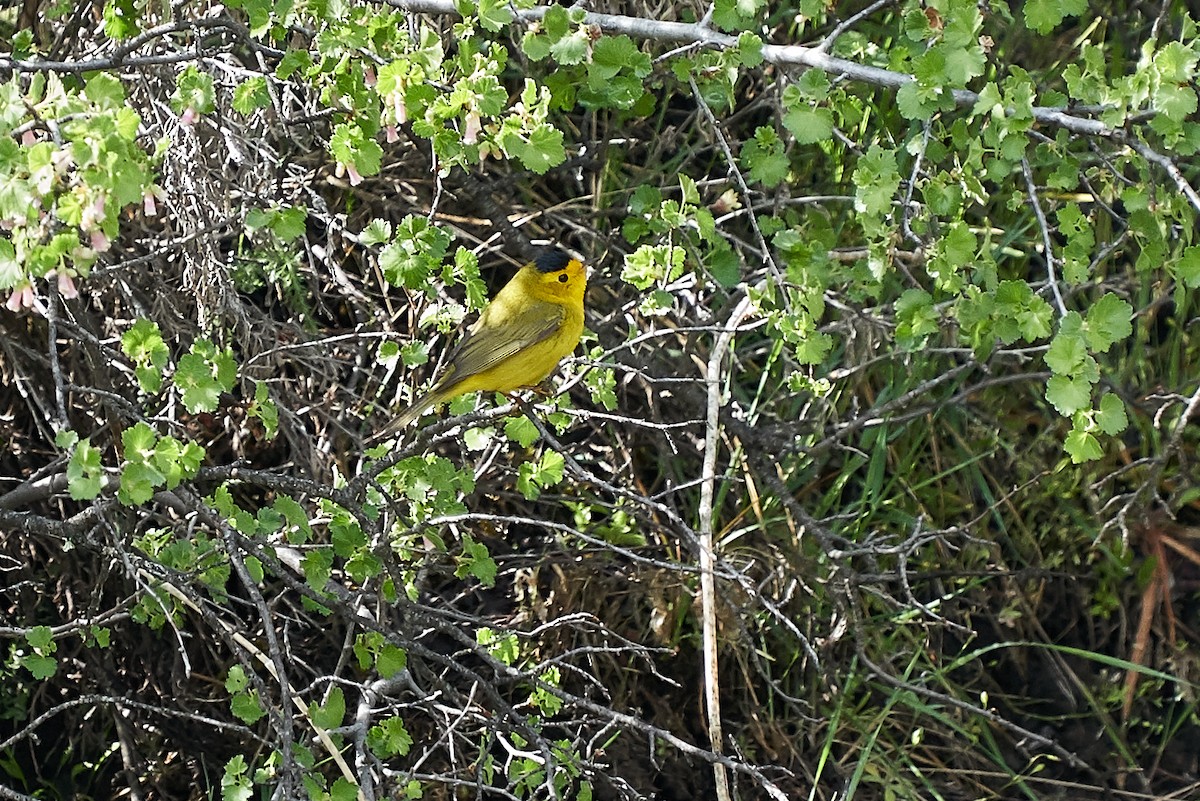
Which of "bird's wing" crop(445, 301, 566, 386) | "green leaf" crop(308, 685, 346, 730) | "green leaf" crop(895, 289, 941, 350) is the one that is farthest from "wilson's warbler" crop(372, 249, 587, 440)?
"green leaf" crop(895, 289, 941, 350)

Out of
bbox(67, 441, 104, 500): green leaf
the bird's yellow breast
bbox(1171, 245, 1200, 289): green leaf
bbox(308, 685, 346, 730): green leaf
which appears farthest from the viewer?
the bird's yellow breast

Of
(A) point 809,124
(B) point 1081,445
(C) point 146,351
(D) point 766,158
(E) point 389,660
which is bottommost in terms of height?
(E) point 389,660

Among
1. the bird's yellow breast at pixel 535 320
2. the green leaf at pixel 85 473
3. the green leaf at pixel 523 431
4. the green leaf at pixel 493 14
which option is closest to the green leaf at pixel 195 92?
the green leaf at pixel 493 14

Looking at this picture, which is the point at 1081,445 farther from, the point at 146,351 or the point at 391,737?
the point at 146,351

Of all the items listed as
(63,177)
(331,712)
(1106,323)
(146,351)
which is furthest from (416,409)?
(1106,323)

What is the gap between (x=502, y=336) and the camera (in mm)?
3896

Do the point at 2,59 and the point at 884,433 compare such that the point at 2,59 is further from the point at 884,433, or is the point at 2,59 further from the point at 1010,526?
the point at 1010,526

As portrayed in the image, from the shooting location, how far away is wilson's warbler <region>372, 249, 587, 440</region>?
378 centimetres

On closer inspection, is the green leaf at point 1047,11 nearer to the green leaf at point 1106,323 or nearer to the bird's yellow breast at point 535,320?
the green leaf at point 1106,323

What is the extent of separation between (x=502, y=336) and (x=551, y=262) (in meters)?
0.34

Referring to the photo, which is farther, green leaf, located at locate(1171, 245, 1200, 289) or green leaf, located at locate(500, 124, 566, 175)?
green leaf, located at locate(1171, 245, 1200, 289)

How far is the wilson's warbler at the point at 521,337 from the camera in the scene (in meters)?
3.78

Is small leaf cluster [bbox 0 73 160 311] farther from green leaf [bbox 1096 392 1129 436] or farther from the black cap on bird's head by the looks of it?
the black cap on bird's head

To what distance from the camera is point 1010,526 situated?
478 cm
